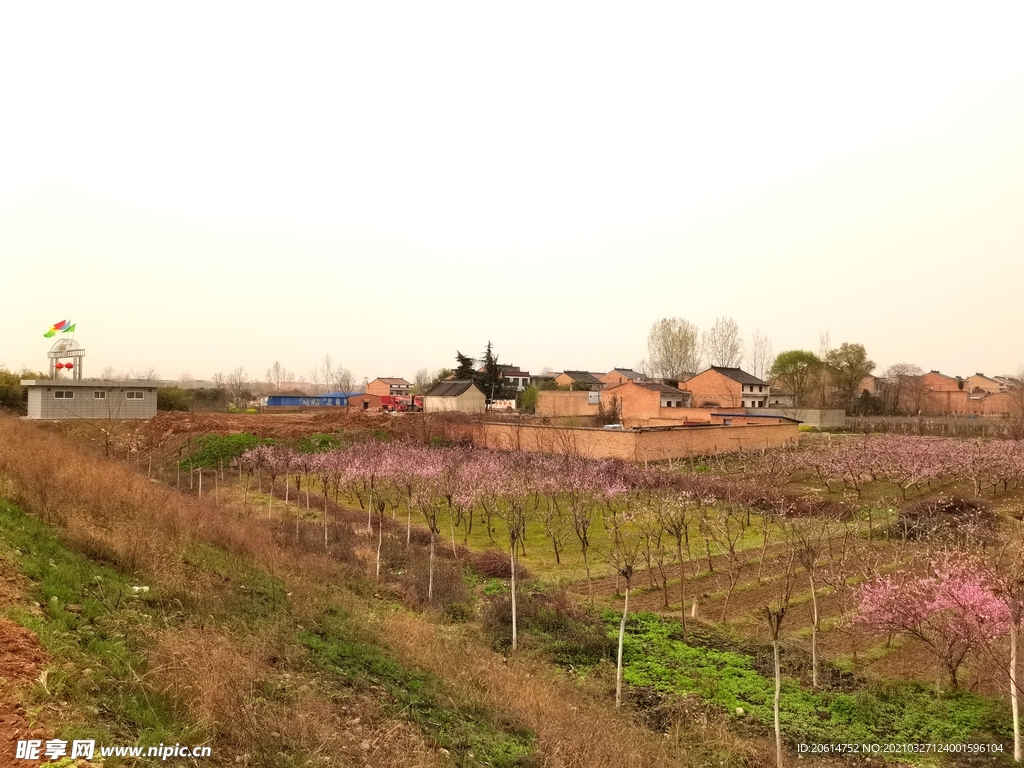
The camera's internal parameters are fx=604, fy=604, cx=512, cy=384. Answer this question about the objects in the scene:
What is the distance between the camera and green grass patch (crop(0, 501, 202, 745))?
4.46 metres

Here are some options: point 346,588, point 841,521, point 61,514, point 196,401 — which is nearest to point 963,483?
point 841,521

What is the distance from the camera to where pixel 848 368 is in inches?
2731

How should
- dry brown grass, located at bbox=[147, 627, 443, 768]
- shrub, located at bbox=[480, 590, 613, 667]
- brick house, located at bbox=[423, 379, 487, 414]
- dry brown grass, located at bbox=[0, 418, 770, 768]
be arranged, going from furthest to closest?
brick house, located at bbox=[423, 379, 487, 414], shrub, located at bbox=[480, 590, 613, 667], dry brown grass, located at bbox=[0, 418, 770, 768], dry brown grass, located at bbox=[147, 627, 443, 768]

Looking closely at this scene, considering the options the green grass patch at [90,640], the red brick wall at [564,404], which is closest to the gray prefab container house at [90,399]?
the red brick wall at [564,404]

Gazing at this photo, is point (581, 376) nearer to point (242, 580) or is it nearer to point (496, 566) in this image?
point (496, 566)

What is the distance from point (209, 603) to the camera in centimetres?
790

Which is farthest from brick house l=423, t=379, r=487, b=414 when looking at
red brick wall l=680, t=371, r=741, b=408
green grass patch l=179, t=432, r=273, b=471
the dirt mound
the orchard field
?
the dirt mound

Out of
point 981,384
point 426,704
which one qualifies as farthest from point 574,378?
point 426,704

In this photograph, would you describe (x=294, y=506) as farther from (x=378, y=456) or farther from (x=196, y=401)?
(x=196, y=401)

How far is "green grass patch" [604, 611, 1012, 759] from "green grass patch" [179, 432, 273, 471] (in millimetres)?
24739

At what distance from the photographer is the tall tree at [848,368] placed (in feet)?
225

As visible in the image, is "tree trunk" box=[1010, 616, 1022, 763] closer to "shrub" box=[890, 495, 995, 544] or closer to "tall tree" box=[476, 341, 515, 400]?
"shrub" box=[890, 495, 995, 544]

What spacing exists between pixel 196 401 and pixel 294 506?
4489cm

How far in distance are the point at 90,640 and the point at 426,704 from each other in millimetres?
3349
